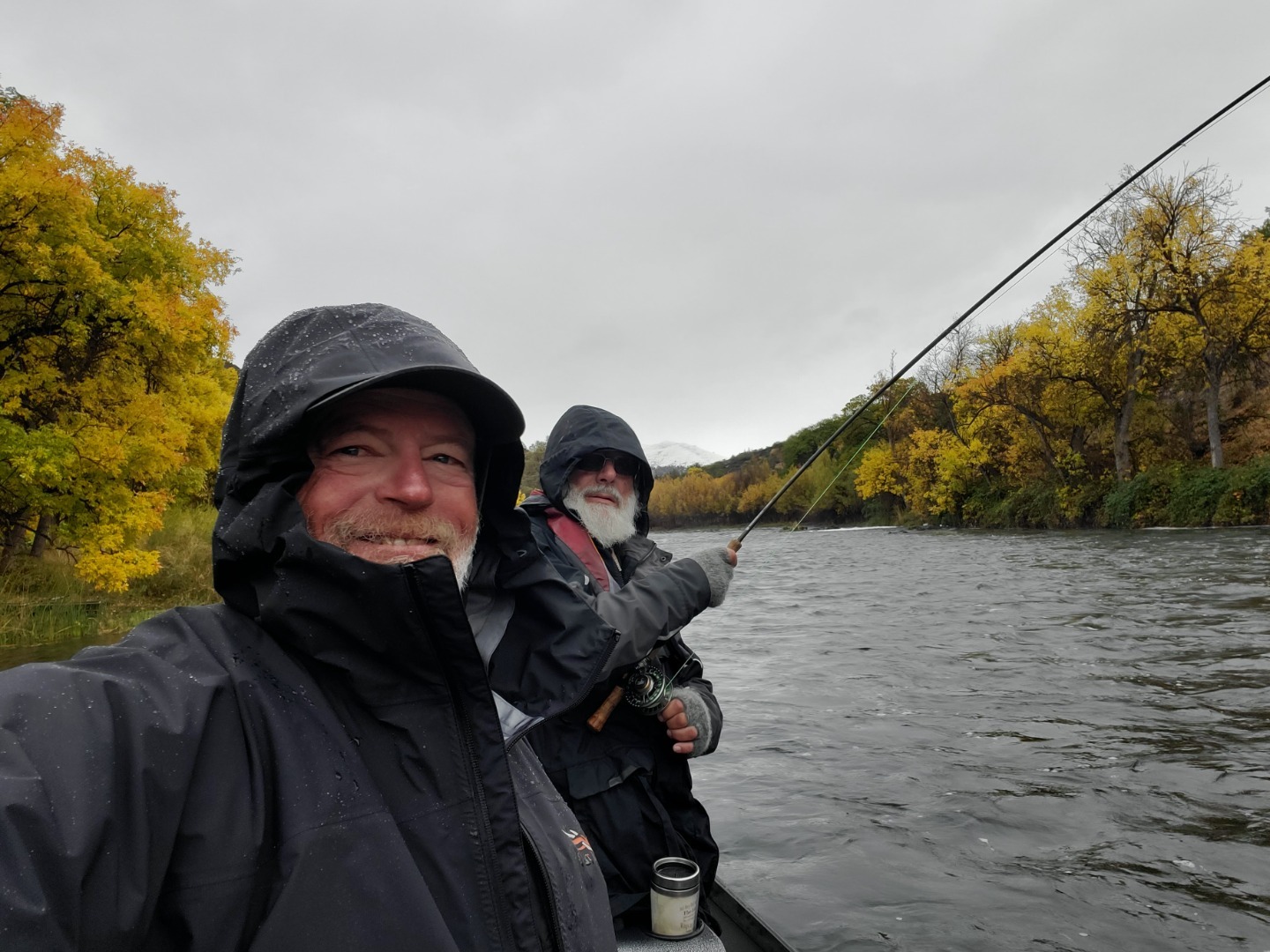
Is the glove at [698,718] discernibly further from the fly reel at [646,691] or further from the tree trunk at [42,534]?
the tree trunk at [42,534]

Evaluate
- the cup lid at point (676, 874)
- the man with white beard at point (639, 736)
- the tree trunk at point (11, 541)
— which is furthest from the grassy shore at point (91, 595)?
the cup lid at point (676, 874)

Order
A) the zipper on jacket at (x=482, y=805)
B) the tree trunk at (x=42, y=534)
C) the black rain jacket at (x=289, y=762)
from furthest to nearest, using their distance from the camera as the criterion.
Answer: the tree trunk at (x=42, y=534), the zipper on jacket at (x=482, y=805), the black rain jacket at (x=289, y=762)

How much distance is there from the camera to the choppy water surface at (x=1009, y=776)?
396cm

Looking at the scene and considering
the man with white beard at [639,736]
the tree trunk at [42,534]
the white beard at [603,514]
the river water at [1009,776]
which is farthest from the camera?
the tree trunk at [42,534]

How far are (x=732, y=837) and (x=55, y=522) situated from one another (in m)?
16.0

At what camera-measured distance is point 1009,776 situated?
5.66 m

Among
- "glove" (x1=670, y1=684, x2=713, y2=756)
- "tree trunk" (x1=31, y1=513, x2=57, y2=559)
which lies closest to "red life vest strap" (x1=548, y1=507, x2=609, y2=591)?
"glove" (x1=670, y1=684, x2=713, y2=756)

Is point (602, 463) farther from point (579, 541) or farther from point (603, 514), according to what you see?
point (579, 541)

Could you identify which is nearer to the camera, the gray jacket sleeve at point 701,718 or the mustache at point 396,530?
the mustache at point 396,530

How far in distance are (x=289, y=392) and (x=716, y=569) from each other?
215cm

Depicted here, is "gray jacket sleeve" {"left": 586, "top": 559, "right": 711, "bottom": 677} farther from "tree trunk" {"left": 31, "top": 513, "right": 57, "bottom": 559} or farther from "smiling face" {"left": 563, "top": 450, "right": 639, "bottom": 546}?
"tree trunk" {"left": 31, "top": 513, "right": 57, "bottom": 559}

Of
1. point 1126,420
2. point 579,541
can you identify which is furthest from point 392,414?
point 1126,420

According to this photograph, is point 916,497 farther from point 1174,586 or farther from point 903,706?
point 903,706

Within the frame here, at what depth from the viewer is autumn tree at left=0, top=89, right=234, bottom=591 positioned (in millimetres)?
11422
